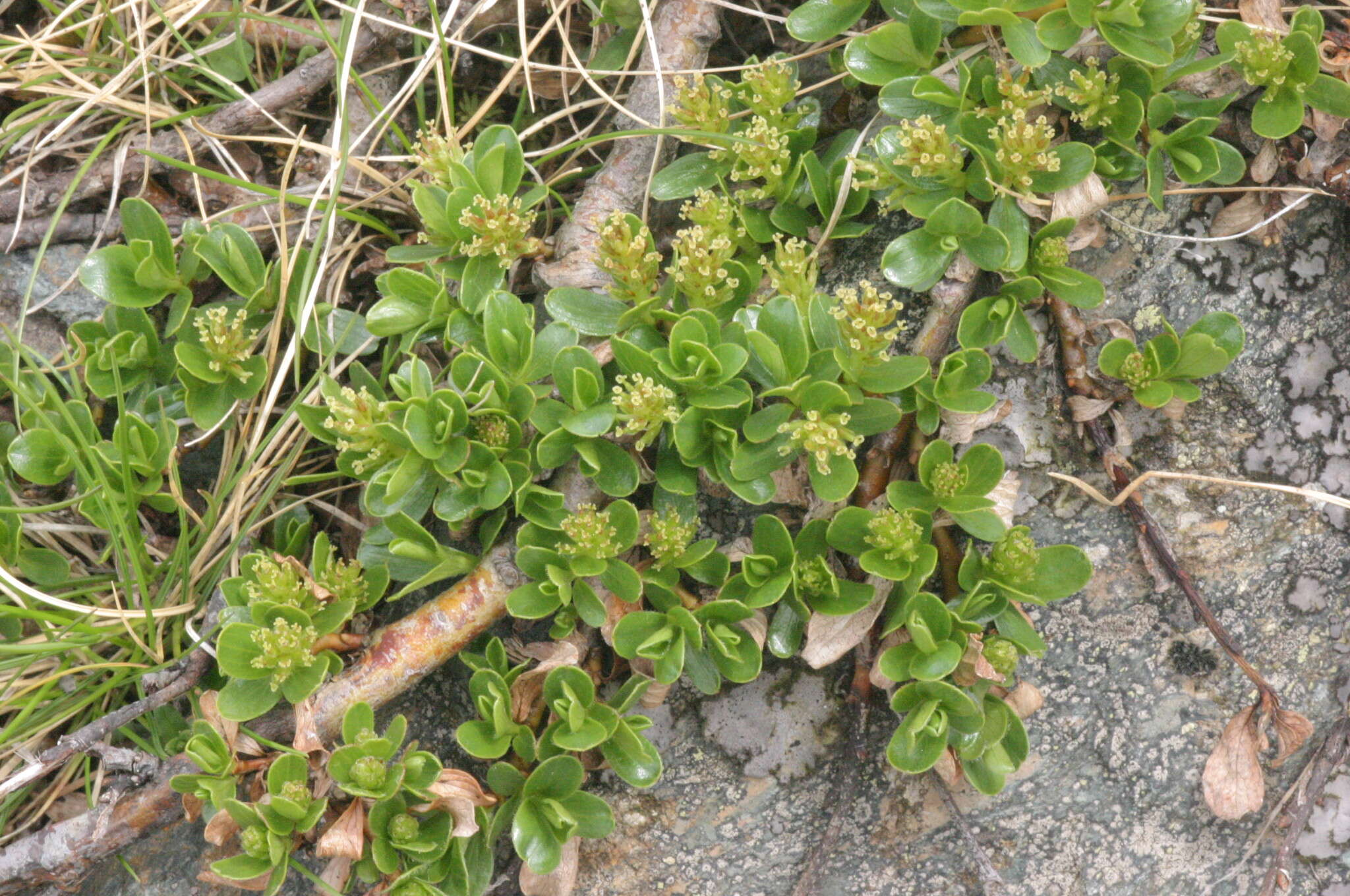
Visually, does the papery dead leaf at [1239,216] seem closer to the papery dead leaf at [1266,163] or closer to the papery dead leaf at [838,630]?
the papery dead leaf at [1266,163]

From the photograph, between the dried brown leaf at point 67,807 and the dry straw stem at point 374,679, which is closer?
the dry straw stem at point 374,679

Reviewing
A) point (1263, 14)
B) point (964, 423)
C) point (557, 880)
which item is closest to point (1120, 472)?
point (964, 423)

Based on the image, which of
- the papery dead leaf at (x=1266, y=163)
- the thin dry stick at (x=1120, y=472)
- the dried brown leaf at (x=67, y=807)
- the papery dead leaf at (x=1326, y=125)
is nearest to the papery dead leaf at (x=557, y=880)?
the dried brown leaf at (x=67, y=807)

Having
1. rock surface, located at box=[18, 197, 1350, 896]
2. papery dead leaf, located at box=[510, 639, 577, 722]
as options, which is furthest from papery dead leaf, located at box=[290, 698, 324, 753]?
rock surface, located at box=[18, 197, 1350, 896]

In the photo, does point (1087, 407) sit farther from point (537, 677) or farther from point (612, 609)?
point (537, 677)

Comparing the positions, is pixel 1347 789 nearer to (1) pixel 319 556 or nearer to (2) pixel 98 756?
(1) pixel 319 556

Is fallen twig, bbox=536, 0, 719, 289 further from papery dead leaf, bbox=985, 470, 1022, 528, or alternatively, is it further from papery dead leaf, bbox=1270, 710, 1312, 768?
papery dead leaf, bbox=1270, 710, 1312, 768
